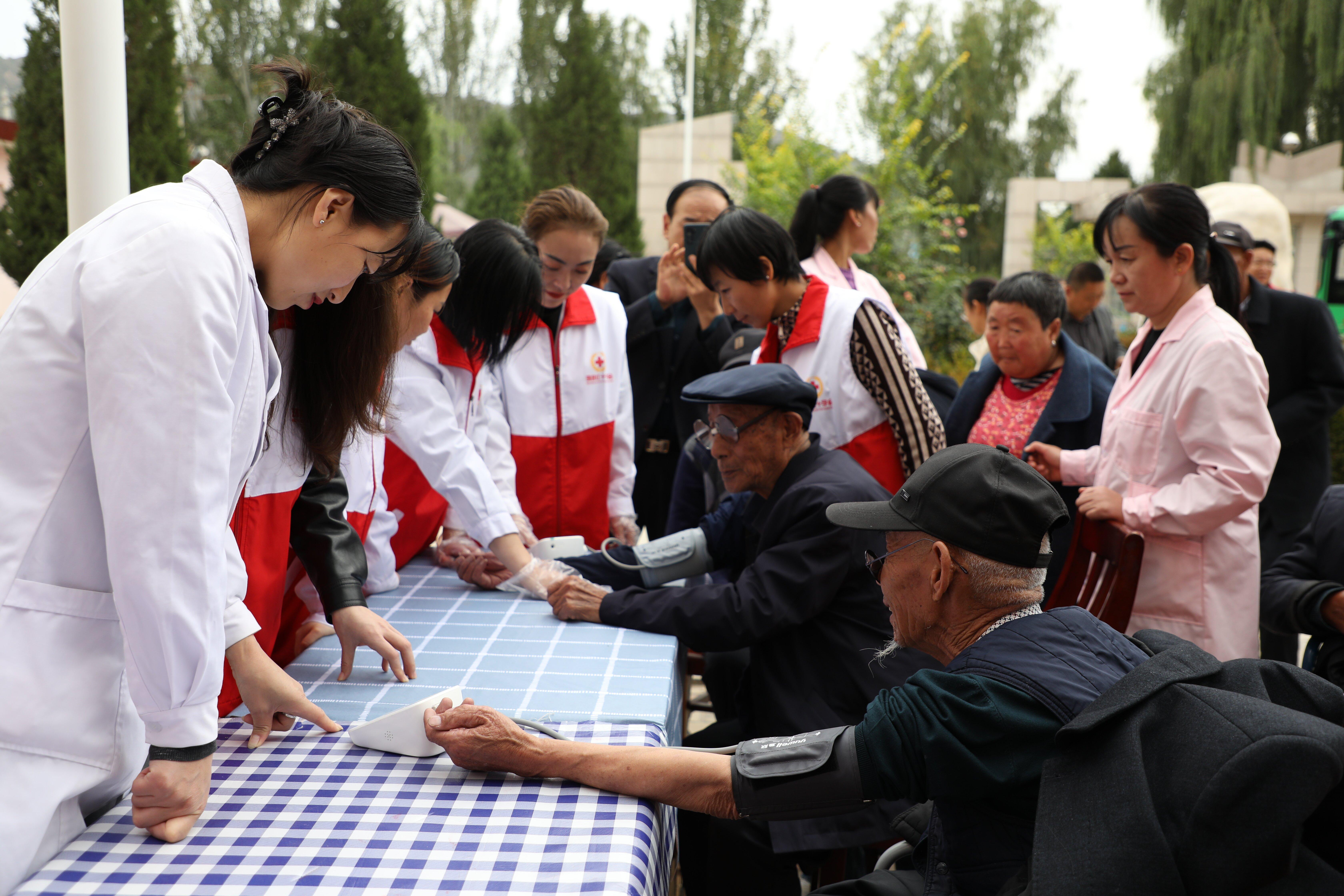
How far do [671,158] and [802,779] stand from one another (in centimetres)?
1765

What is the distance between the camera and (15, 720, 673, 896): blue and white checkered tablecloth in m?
1.22

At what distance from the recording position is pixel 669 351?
4305mm

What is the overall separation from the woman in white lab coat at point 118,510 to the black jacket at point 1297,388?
3.84 m

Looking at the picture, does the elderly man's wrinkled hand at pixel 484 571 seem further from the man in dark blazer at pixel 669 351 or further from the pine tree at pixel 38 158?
the pine tree at pixel 38 158

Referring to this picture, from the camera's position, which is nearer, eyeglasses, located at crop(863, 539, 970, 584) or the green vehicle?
eyeglasses, located at crop(863, 539, 970, 584)

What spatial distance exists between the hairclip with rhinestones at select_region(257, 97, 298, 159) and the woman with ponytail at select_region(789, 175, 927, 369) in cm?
276

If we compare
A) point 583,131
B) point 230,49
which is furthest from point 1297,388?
point 230,49

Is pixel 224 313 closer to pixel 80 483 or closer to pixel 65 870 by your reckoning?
pixel 80 483

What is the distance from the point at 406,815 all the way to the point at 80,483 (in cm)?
63

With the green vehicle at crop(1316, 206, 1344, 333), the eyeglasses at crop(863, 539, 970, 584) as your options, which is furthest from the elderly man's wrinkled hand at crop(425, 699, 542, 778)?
the green vehicle at crop(1316, 206, 1344, 333)

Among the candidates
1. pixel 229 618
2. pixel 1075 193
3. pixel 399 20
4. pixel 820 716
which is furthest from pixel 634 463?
pixel 1075 193

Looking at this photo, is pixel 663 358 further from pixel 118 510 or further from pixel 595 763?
pixel 118 510

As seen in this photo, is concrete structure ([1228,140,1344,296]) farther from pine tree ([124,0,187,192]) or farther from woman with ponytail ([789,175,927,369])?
pine tree ([124,0,187,192])

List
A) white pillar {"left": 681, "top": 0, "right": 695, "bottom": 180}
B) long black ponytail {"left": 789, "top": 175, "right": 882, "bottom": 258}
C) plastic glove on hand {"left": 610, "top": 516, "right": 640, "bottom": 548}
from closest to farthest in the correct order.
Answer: plastic glove on hand {"left": 610, "top": 516, "right": 640, "bottom": 548} → long black ponytail {"left": 789, "top": 175, "right": 882, "bottom": 258} → white pillar {"left": 681, "top": 0, "right": 695, "bottom": 180}
